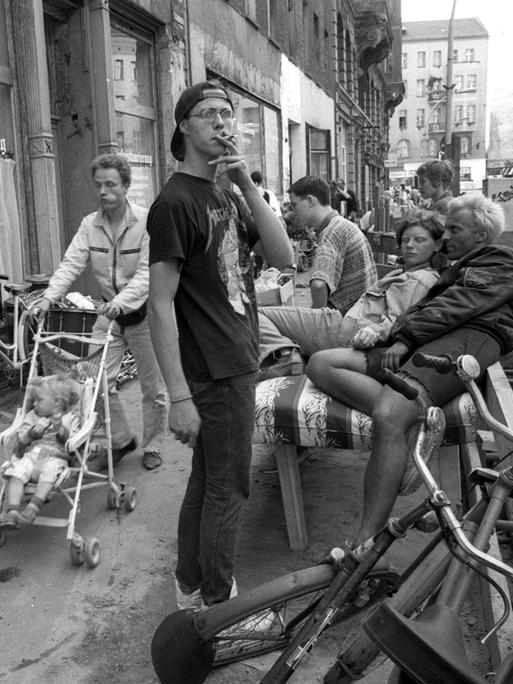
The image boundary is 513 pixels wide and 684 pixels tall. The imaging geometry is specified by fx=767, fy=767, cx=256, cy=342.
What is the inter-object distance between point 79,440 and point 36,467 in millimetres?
245

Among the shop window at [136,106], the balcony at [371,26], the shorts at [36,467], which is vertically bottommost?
the shorts at [36,467]

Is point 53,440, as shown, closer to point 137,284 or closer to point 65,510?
point 65,510

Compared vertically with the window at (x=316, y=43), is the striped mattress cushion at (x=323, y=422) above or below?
below

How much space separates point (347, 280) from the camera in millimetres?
5188

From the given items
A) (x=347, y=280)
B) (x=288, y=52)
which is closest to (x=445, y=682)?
(x=347, y=280)

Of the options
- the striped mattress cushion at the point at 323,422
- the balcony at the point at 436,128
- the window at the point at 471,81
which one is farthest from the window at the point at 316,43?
the window at the point at 471,81

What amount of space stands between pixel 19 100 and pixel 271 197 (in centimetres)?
598

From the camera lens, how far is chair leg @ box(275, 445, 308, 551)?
12.6 feet

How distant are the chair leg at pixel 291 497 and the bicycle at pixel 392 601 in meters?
1.22

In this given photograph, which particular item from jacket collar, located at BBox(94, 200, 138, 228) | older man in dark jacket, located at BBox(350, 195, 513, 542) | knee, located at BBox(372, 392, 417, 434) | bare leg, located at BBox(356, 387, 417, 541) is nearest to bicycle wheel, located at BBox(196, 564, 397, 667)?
bare leg, located at BBox(356, 387, 417, 541)

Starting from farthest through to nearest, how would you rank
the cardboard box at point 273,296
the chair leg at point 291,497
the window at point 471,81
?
the window at point 471,81, the cardboard box at point 273,296, the chair leg at point 291,497

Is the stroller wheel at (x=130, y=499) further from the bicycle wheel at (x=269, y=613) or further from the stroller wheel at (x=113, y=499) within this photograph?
the bicycle wheel at (x=269, y=613)

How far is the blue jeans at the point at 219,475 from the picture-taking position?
2867 millimetres

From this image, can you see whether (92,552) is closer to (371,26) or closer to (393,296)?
(393,296)
